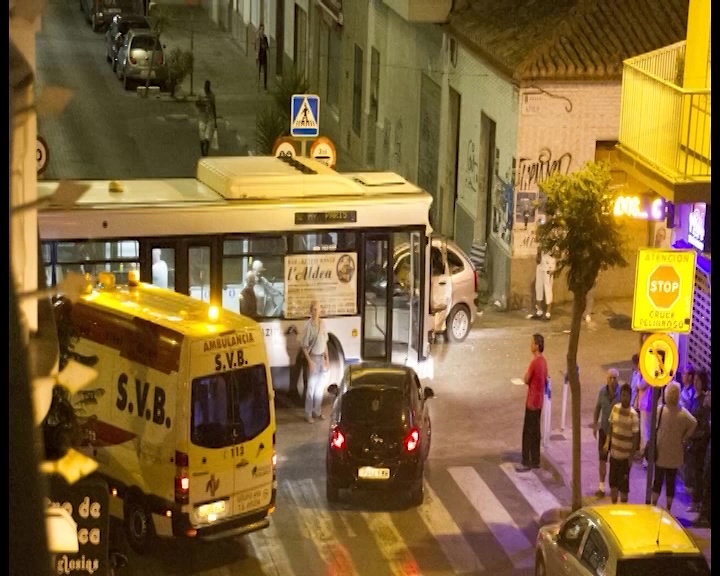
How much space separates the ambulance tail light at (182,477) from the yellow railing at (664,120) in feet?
24.6

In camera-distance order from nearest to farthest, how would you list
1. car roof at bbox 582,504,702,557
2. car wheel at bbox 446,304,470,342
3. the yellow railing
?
car roof at bbox 582,504,702,557 < the yellow railing < car wheel at bbox 446,304,470,342

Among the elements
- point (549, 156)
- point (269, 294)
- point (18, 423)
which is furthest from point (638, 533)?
point (549, 156)

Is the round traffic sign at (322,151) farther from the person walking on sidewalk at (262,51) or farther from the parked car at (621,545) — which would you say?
the person walking on sidewalk at (262,51)

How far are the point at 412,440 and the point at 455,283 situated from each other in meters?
6.98

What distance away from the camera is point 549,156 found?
26.1 metres

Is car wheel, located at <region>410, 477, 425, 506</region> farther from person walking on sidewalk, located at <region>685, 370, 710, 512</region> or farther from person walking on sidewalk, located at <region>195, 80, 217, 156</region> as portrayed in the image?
person walking on sidewalk, located at <region>195, 80, 217, 156</region>

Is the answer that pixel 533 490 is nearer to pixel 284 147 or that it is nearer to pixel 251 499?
pixel 251 499

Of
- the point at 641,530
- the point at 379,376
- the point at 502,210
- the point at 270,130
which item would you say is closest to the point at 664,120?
the point at 379,376

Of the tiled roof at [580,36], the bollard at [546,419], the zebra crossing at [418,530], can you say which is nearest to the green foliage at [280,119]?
the tiled roof at [580,36]

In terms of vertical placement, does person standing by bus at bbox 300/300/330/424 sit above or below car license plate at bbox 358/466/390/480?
above

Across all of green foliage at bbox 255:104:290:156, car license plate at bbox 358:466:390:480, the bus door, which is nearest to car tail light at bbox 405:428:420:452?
car license plate at bbox 358:466:390:480

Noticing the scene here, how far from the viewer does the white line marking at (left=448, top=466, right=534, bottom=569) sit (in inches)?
632

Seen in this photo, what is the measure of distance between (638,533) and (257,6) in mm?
39667

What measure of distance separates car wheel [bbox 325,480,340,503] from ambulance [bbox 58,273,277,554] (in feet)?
4.59
